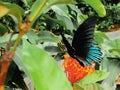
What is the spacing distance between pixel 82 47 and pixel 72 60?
7cm

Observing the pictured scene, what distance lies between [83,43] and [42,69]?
1.61 ft

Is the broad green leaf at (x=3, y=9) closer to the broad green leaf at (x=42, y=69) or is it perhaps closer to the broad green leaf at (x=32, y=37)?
the broad green leaf at (x=42, y=69)

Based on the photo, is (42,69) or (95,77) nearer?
(42,69)

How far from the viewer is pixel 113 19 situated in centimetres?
1010

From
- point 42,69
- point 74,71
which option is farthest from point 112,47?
point 42,69

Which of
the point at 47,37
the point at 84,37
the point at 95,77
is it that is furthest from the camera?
the point at 47,37

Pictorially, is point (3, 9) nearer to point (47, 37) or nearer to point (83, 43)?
point (83, 43)

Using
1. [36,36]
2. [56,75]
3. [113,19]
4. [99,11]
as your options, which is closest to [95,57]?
[36,36]

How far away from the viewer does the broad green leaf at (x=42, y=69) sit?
20.4 inches

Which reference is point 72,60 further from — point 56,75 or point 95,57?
point 56,75

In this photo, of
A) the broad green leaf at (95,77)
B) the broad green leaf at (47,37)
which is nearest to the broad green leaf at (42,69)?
the broad green leaf at (95,77)

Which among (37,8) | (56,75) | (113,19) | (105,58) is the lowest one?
(113,19)

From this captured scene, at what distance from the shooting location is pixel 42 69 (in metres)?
0.54

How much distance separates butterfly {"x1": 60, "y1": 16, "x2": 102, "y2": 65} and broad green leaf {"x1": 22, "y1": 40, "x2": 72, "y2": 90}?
42 centimetres
